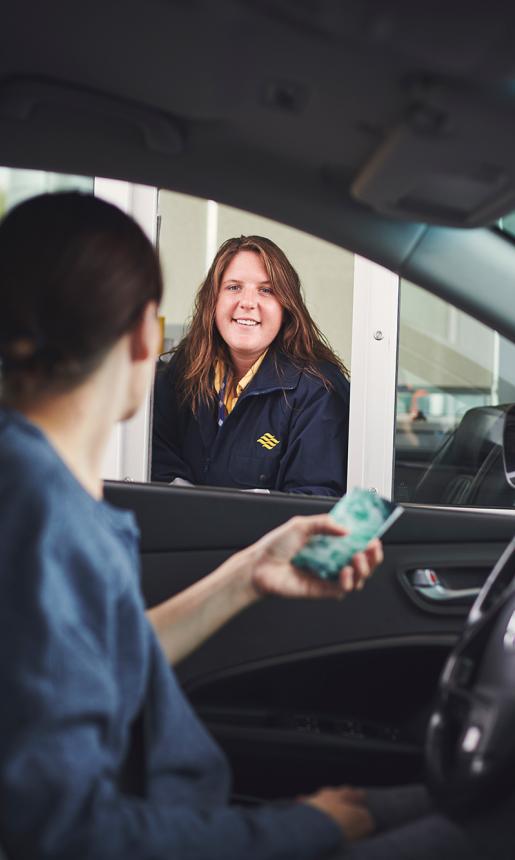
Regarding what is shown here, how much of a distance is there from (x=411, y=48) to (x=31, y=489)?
53 cm

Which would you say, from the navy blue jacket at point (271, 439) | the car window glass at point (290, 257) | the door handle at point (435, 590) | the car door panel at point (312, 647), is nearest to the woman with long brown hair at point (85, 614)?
the car door panel at point (312, 647)

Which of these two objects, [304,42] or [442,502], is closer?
[304,42]

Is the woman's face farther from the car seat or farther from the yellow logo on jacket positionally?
the car seat

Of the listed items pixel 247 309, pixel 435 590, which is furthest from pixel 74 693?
pixel 247 309

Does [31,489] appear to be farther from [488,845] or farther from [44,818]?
[488,845]

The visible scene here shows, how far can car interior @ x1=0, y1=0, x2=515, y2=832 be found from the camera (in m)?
0.87

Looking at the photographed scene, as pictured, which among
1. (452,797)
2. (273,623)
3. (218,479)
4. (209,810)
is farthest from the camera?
(218,479)

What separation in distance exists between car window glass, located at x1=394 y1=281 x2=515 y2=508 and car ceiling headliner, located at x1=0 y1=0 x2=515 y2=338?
191cm

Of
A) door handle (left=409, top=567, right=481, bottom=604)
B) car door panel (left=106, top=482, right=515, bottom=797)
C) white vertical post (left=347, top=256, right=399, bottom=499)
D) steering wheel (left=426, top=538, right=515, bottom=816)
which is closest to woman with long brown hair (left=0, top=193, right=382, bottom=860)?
steering wheel (left=426, top=538, right=515, bottom=816)

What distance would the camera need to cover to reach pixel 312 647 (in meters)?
1.91

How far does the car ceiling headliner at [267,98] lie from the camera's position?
84cm

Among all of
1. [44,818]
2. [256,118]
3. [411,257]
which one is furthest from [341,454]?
[44,818]

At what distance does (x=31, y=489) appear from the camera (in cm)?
88

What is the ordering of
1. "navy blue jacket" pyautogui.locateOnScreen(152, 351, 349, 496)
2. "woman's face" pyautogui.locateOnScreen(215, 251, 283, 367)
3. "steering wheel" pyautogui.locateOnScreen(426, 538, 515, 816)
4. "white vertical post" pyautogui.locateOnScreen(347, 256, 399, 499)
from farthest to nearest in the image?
1. "white vertical post" pyautogui.locateOnScreen(347, 256, 399, 499)
2. "woman's face" pyautogui.locateOnScreen(215, 251, 283, 367)
3. "navy blue jacket" pyautogui.locateOnScreen(152, 351, 349, 496)
4. "steering wheel" pyautogui.locateOnScreen(426, 538, 515, 816)
